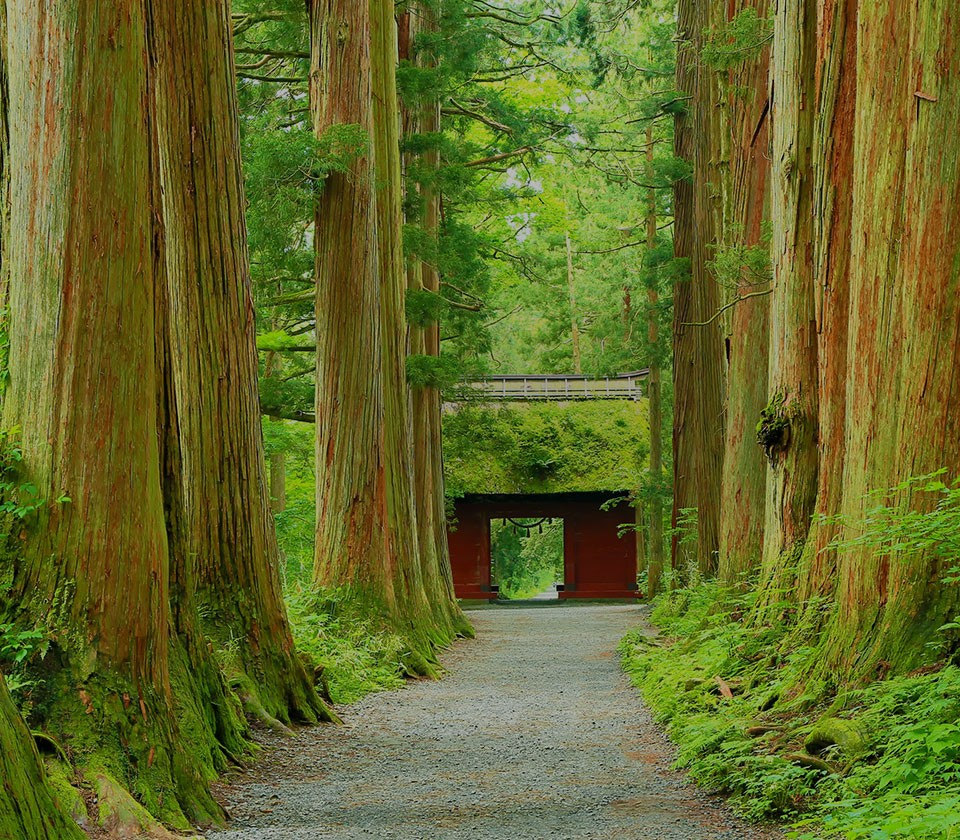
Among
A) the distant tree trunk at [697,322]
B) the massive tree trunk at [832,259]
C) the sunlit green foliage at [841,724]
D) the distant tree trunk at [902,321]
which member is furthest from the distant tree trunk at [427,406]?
the distant tree trunk at [902,321]

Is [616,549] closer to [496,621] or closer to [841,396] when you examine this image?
[496,621]

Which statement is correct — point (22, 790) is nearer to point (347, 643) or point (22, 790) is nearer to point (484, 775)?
point (484, 775)

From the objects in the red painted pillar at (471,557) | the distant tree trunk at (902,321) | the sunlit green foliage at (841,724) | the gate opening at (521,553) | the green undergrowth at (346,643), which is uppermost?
the distant tree trunk at (902,321)

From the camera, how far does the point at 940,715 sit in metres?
4.74

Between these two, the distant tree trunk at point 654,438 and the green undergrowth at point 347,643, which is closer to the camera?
the green undergrowth at point 347,643

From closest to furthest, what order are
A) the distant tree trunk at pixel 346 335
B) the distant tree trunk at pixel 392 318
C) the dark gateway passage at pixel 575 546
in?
the distant tree trunk at pixel 346 335 → the distant tree trunk at pixel 392 318 → the dark gateway passage at pixel 575 546

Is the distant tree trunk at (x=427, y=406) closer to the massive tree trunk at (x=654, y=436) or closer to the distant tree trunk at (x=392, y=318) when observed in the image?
the distant tree trunk at (x=392, y=318)

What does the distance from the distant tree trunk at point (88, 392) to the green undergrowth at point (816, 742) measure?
9.01 ft

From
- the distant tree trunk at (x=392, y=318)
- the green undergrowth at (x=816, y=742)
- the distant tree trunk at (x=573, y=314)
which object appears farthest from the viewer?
the distant tree trunk at (x=573, y=314)

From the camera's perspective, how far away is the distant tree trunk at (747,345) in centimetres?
1169

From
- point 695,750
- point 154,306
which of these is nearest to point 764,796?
point 695,750

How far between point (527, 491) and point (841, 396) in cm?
2126

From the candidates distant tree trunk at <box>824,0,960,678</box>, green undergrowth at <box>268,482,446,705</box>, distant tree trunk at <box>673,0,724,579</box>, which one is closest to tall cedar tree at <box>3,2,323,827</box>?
distant tree trunk at <box>824,0,960,678</box>

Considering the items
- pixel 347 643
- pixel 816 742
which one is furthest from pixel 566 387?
pixel 816 742
